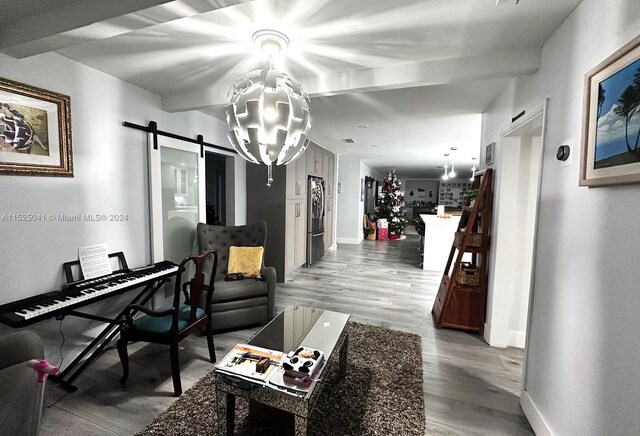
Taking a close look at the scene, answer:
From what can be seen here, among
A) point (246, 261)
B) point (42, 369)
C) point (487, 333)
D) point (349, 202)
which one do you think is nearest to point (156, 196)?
point (246, 261)

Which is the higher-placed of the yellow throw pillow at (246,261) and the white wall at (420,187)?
the white wall at (420,187)

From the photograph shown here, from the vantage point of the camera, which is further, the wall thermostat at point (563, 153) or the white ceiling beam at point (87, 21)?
the wall thermostat at point (563, 153)

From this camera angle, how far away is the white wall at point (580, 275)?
3.47 feet

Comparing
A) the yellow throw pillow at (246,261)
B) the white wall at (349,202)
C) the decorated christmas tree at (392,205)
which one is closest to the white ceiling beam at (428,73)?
the yellow throw pillow at (246,261)

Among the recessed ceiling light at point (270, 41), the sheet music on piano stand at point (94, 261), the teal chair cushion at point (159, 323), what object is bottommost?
the teal chair cushion at point (159, 323)

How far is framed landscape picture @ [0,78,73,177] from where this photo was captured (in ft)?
5.85

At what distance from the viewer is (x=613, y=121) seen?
43.8 inches

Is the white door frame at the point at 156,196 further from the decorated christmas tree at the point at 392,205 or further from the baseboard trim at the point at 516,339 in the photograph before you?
the decorated christmas tree at the point at 392,205

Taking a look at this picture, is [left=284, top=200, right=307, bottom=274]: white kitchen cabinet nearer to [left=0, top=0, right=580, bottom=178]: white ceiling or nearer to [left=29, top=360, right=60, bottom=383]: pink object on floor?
[left=0, top=0, right=580, bottom=178]: white ceiling

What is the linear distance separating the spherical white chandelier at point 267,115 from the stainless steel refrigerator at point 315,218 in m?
3.48

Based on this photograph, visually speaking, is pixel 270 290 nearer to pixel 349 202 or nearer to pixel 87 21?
pixel 87 21

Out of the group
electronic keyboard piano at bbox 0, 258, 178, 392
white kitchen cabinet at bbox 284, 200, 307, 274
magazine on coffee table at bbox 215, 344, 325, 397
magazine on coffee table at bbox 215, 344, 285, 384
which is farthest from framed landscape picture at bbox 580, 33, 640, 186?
white kitchen cabinet at bbox 284, 200, 307, 274

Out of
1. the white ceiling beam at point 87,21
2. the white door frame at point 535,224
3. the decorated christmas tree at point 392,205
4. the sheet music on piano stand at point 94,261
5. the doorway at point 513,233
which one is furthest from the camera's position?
the decorated christmas tree at point 392,205

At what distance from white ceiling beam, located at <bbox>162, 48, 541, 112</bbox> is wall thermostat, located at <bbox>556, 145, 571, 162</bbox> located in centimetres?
72
